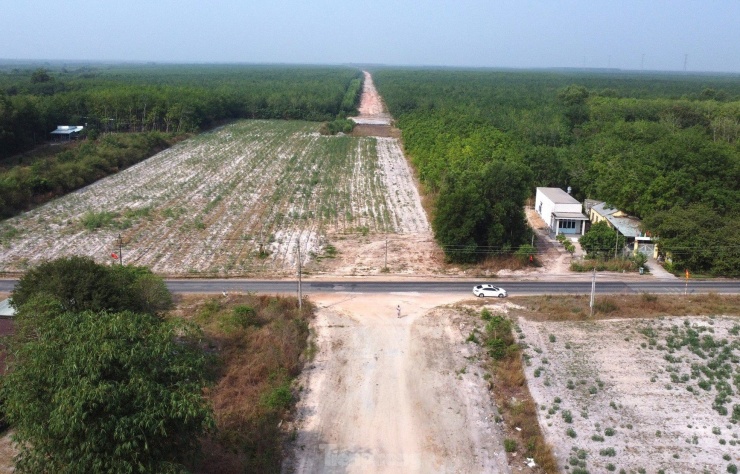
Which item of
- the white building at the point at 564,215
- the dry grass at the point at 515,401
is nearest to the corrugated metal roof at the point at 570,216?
the white building at the point at 564,215

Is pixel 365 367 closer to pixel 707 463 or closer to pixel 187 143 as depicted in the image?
pixel 707 463

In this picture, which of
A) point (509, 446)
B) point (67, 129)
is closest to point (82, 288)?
point (509, 446)

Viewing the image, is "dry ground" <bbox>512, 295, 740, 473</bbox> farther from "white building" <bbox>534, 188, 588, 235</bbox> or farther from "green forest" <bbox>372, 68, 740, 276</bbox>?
"white building" <bbox>534, 188, 588, 235</bbox>

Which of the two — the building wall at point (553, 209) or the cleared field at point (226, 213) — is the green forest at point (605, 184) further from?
the cleared field at point (226, 213)

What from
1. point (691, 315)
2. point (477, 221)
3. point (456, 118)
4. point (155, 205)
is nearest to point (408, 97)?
point (456, 118)

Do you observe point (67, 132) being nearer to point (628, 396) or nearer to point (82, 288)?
point (82, 288)

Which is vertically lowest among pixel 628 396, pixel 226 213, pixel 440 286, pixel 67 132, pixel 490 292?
pixel 628 396
